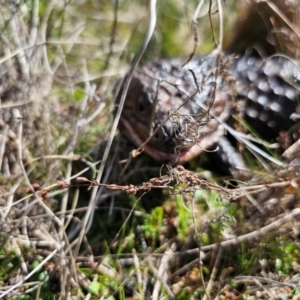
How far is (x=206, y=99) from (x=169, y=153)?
0.37 m

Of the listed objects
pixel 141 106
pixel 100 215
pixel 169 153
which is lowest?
pixel 100 215

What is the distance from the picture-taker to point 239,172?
8.63 feet

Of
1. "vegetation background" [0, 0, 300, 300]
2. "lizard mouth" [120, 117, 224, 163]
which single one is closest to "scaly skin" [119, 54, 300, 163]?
"lizard mouth" [120, 117, 224, 163]

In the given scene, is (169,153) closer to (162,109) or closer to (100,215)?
(162,109)

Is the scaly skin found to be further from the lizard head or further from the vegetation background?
the vegetation background

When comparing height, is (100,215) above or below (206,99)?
below

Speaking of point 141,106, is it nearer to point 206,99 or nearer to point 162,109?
point 162,109

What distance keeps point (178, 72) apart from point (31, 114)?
2.53 feet

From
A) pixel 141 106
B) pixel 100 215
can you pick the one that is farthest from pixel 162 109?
pixel 100 215

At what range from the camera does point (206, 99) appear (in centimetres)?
286

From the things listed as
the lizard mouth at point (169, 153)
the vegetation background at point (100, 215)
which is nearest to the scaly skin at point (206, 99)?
the lizard mouth at point (169, 153)

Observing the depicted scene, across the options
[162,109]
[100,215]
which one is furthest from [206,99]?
[100,215]

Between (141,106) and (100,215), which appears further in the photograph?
(141,106)

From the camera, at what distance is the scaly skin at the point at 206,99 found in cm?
271
